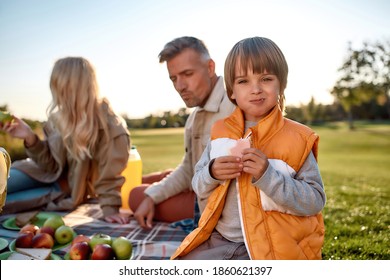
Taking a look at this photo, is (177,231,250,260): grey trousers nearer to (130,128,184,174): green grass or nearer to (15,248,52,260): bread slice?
(15,248,52,260): bread slice

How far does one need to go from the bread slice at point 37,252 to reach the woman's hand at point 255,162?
0.93m

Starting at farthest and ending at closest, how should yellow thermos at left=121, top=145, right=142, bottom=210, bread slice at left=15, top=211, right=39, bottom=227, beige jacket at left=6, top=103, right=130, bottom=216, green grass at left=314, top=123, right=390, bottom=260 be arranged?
1. yellow thermos at left=121, top=145, right=142, bottom=210
2. beige jacket at left=6, top=103, right=130, bottom=216
3. bread slice at left=15, top=211, right=39, bottom=227
4. green grass at left=314, top=123, right=390, bottom=260

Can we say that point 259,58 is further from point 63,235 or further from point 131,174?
point 131,174

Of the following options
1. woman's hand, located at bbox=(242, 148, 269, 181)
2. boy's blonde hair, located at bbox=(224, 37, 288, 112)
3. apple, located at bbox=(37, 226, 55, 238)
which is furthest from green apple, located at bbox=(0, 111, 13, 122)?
woman's hand, located at bbox=(242, 148, 269, 181)

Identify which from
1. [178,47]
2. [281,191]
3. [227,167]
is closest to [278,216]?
[281,191]

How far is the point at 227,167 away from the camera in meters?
1.27

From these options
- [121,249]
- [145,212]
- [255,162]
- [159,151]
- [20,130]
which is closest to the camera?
[255,162]

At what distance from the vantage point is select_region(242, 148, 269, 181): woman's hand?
47.7 inches

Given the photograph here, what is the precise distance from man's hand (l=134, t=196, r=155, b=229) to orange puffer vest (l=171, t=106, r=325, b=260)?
997mm

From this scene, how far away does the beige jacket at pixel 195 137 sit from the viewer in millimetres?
2080

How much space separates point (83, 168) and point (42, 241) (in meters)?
0.73

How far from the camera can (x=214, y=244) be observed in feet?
4.69
